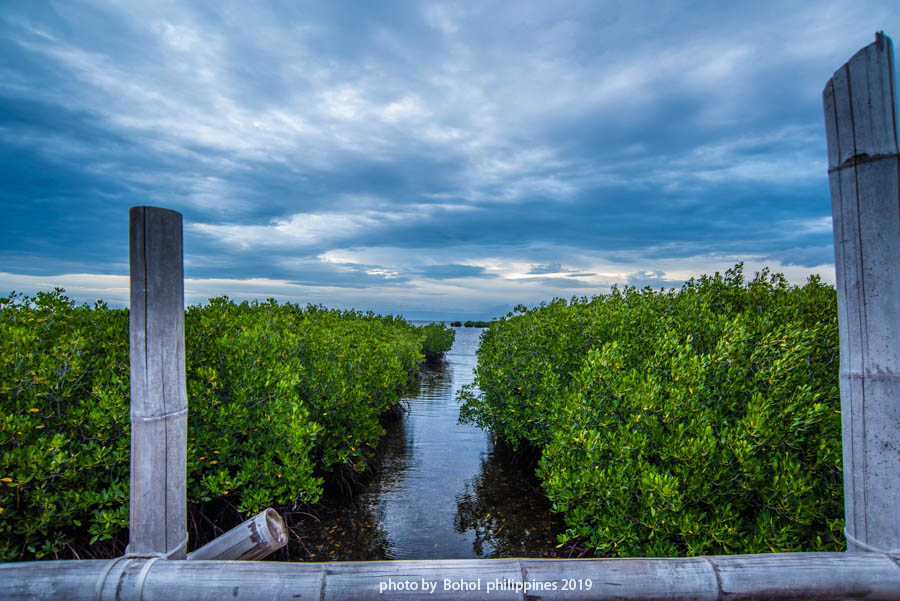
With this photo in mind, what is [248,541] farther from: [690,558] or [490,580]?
[690,558]

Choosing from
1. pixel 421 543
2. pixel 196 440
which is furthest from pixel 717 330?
pixel 196 440

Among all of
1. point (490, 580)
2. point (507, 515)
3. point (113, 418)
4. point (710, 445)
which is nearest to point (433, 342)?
point (507, 515)

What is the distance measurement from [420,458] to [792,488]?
8.28m

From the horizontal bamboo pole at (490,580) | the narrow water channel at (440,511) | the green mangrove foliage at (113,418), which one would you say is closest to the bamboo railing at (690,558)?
the horizontal bamboo pole at (490,580)

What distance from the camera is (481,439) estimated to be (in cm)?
1293

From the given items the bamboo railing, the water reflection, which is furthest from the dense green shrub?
the bamboo railing

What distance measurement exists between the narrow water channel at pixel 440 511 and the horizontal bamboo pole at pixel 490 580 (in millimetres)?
4327

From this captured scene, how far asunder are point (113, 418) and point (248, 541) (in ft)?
7.38

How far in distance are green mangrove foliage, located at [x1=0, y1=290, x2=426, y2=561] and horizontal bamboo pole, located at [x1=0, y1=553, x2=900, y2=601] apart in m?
1.95

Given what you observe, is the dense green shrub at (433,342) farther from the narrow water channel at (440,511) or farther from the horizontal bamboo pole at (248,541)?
the horizontal bamboo pole at (248,541)

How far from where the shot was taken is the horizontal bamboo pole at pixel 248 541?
3359mm

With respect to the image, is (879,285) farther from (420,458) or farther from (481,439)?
(481,439)

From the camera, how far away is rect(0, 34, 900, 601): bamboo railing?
251cm

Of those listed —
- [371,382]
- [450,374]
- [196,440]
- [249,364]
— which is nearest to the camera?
[196,440]
